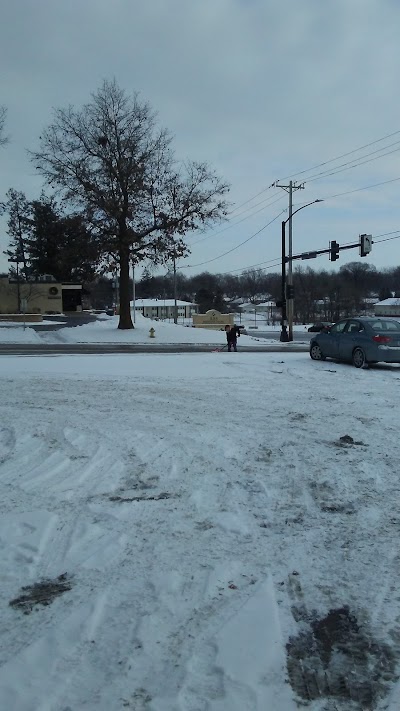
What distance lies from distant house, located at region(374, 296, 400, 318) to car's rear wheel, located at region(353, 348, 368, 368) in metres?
118

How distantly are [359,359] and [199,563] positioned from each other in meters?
12.4

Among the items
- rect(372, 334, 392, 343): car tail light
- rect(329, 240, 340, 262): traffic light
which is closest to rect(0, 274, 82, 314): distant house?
rect(329, 240, 340, 262): traffic light

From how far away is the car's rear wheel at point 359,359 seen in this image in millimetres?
15381

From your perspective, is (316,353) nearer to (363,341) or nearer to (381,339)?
(363,341)

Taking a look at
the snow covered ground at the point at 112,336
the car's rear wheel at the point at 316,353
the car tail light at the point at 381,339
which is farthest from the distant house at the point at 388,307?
the car tail light at the point at 381,339

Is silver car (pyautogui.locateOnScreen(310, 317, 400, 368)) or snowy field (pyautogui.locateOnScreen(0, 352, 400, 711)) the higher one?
silver car (pyautogui.locateOnScreen(310, 317, 400, 368))

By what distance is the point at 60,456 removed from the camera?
640cm

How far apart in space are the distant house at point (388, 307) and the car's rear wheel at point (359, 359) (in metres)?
118

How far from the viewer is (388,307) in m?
132

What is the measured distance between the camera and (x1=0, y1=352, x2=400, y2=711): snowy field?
280 centimetres

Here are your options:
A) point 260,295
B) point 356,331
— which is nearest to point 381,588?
point 356,331

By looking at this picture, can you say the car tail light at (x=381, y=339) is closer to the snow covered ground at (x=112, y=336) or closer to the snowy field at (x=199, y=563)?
the snowy field at (x=199, y=563)

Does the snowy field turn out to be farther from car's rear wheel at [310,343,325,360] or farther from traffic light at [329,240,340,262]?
traffic light at [329,240,340,262]

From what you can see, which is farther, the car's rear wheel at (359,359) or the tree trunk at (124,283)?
the tree trunk at (124,283)
